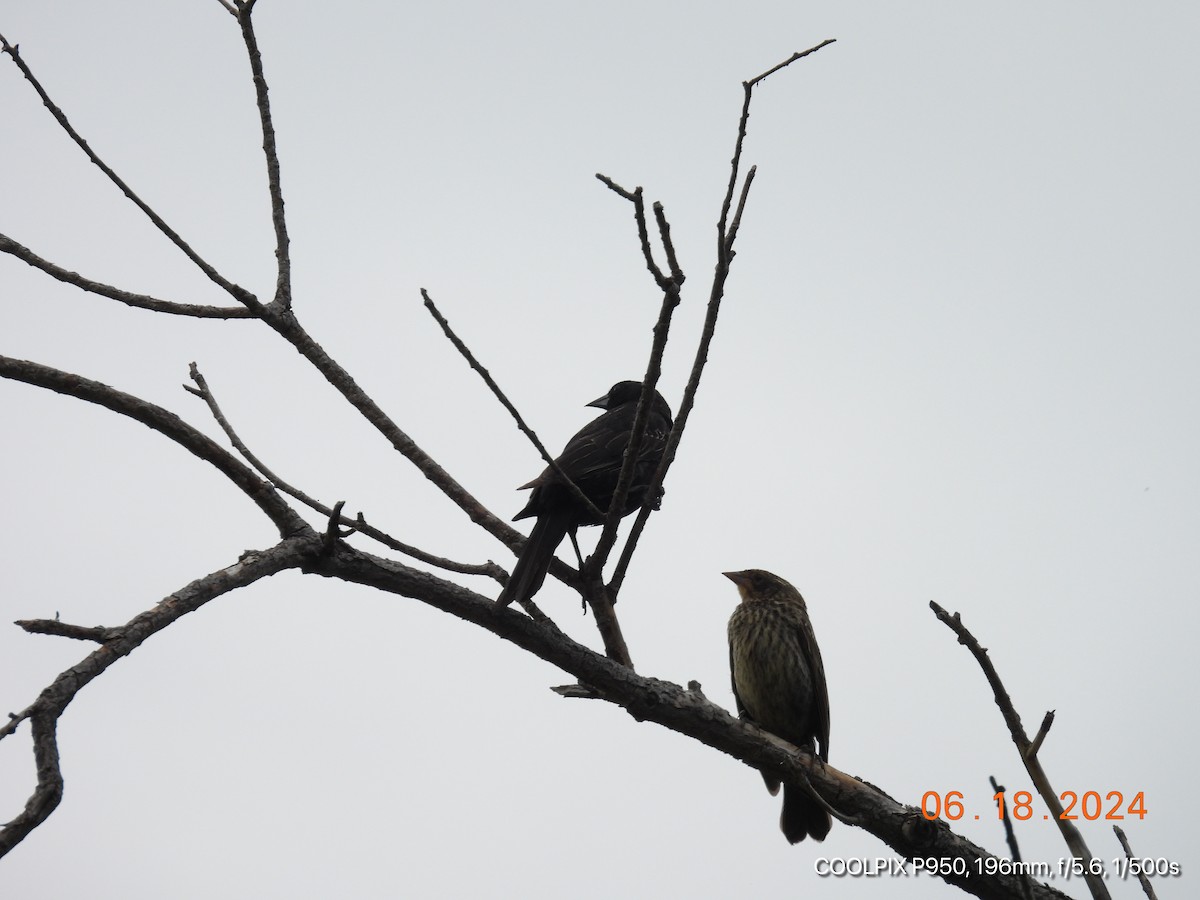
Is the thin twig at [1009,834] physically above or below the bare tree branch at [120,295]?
below

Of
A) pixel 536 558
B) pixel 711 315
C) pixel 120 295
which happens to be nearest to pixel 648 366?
pixel 711 315

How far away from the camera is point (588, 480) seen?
469 cm

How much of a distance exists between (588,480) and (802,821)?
194 cm

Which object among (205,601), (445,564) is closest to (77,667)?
(205,601)

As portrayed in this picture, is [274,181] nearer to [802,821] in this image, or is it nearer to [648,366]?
[648,366]

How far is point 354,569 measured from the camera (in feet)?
8.89

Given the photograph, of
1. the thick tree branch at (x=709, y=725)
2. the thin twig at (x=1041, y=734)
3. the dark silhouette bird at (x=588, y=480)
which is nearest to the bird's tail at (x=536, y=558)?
the dark silhouette bird at (x=588, y=480)

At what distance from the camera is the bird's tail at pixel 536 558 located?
126 inches

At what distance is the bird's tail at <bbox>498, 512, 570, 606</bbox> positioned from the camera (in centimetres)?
319

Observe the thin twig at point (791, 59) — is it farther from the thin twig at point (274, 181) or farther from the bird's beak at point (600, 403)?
the bird's beak at point (600, 403)

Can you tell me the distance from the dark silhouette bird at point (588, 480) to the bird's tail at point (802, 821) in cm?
166

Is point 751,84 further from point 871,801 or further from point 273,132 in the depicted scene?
point 871,801

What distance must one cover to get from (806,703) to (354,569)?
132 inches

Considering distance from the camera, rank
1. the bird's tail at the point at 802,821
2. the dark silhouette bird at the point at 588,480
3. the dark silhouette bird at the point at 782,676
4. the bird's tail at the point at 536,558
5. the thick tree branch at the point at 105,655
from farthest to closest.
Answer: the dark silhouette bird at the point at 782,676 → the bird's tail at the point at 802,821 → the dark silhouette bird at the point at 588,480 → the bird's tail at the point at 536,558 → the thick tree branch at the point at 105,655
